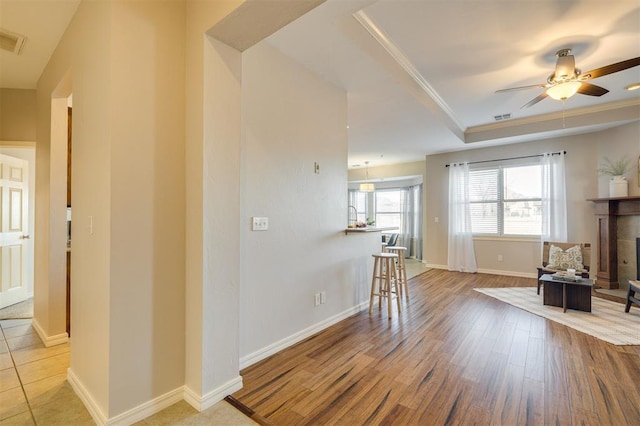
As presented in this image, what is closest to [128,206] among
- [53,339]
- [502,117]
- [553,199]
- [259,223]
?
[259,223]

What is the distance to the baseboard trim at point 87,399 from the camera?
1680 mm

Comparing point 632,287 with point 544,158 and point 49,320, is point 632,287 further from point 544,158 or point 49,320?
point 49,320

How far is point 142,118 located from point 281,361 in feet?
6.73

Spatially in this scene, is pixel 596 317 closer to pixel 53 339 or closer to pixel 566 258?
pixel 566 258

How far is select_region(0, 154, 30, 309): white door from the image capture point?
12.7 feet

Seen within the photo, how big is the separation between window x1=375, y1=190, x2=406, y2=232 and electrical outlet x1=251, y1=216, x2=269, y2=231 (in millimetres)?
7103

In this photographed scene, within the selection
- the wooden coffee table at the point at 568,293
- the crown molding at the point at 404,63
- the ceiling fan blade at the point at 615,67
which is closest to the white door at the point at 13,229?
the crown molding at the point at 404,63

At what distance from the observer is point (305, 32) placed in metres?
2.42

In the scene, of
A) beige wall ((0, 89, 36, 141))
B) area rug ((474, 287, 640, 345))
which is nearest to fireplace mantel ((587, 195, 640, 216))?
area rug ((474, 287, 640, 345))

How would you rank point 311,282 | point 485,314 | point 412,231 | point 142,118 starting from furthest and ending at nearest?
1. point 412,231
2. point 485,314
3. point 311,282
4. point 142,118

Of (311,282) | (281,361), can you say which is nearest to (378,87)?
(311,282)

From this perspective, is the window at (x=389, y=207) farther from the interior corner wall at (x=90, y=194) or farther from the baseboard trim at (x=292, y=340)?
the interior corner wall at (x=90, y=194)

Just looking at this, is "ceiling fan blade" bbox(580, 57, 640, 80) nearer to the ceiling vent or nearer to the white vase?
the white vase

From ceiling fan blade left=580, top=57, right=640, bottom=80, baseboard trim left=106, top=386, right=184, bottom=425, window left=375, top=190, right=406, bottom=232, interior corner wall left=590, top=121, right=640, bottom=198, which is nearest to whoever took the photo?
baseboard trim left=106, top=386, right=184, bottom=425
